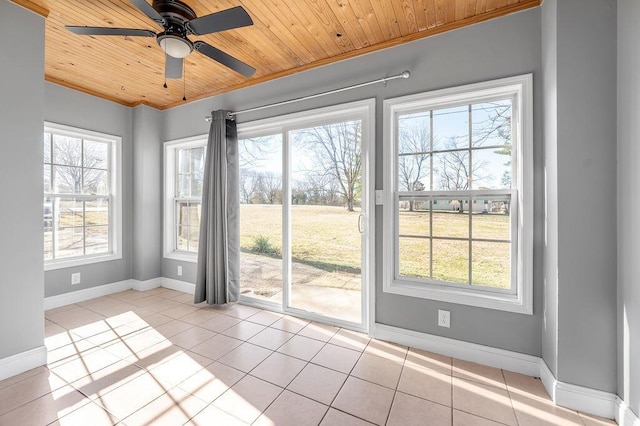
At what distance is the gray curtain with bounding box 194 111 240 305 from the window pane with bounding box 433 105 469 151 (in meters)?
2.18

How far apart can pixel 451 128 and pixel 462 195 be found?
561 mm

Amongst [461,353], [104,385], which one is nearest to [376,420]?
[461,353]

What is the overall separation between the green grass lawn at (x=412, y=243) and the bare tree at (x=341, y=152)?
9.9 inches

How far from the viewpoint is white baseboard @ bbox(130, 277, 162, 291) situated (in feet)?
12.7

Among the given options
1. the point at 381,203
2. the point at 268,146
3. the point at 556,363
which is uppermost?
the point at 268,146

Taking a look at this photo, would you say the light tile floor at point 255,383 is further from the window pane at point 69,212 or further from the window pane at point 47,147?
the window pane at point 47,147

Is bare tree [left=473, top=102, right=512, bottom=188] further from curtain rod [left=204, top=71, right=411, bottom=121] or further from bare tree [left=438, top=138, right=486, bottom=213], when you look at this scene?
curtain rod [left=204, top=71, right=411, bottom=121]

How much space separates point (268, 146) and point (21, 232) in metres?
2.19

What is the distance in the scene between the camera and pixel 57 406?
1.65 m

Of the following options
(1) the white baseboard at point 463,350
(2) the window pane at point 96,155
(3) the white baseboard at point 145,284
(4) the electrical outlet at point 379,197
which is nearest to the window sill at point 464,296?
(1) the white baseboard at point 463,350

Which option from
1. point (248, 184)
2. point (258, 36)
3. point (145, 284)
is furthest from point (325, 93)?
point (145, 284)

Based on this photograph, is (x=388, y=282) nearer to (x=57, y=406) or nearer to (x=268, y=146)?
(x=268, y=146)

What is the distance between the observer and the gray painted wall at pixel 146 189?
386 centimetres

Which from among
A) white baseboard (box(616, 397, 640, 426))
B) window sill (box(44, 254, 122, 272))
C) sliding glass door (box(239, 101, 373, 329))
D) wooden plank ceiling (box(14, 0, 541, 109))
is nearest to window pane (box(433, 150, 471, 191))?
sliding glass door (box(239, 101, 373, 329))
